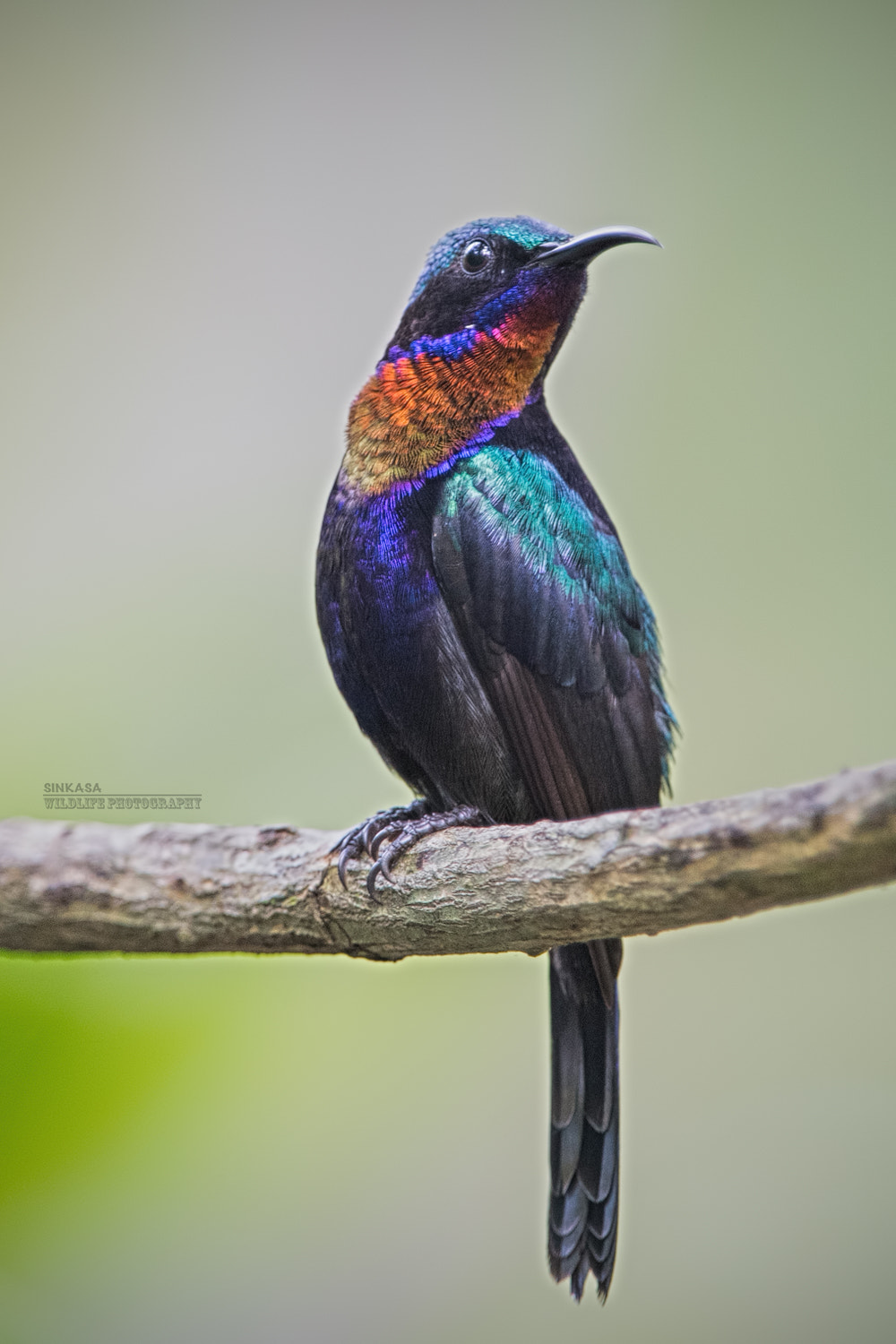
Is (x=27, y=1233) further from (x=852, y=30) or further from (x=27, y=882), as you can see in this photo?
(x=852, y=30)

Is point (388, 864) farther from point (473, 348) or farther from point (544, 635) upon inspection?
point (473, 348)

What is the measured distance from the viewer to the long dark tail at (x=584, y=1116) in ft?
9.90

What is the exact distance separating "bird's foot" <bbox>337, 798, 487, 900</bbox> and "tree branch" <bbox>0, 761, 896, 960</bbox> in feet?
0.14

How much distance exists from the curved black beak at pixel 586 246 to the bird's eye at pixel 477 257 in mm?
132

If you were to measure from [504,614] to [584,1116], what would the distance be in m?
1.40

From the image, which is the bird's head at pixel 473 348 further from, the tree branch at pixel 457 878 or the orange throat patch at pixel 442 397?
the tree branch at pixel 457 878

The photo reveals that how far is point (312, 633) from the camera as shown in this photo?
14.1ft

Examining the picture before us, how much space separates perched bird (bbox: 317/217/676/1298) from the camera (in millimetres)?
2877

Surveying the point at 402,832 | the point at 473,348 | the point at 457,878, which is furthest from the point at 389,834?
the point at 473,348

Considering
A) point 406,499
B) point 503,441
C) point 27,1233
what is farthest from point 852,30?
point 27,1233

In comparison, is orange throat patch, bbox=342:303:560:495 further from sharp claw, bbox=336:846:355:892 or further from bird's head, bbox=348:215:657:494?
sharp claw, bbox=336:846:355:892

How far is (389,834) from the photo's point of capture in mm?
2840

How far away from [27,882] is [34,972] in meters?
0.64

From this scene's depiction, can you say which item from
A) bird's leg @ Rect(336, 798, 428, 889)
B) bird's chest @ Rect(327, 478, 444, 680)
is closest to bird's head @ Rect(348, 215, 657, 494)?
bird's chest @ Rect(327, 478, 444, 680)
